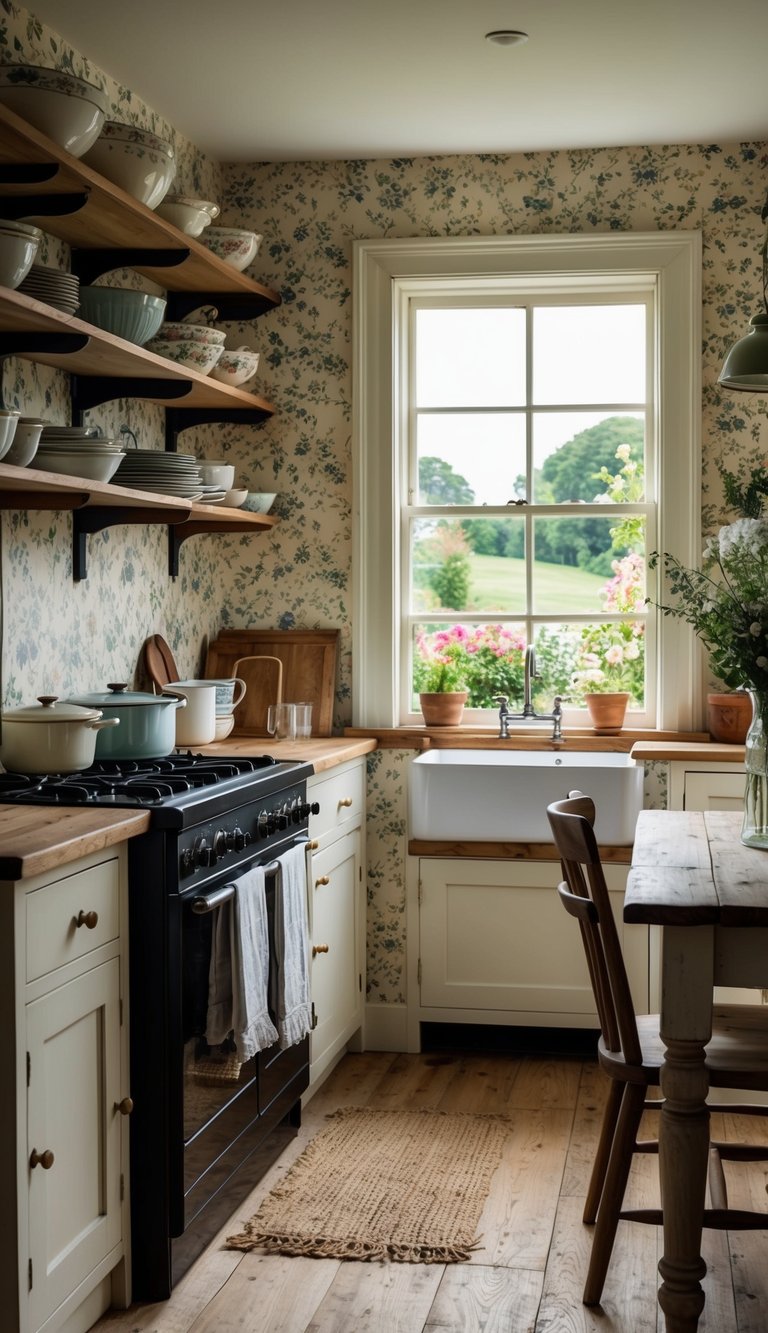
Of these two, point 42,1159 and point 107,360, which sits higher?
point 107,360

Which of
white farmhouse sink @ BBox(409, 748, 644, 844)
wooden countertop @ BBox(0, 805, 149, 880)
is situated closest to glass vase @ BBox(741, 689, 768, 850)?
white farmhouse sink @ BBox(409, 748, 644, 844)

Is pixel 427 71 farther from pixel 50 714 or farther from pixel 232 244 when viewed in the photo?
pixel 50 714

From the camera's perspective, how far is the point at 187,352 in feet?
11.4

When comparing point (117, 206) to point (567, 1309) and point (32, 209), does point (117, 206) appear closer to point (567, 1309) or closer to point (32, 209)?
point (32, 209)

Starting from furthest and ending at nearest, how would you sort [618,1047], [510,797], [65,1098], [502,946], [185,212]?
1. [502,946]
2. [510,797]
3. [185,212]
4. [618,1047]
5. [65,1098]

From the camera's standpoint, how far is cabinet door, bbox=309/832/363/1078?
3477mm

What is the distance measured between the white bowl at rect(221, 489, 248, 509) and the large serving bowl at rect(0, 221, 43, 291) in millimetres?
1360

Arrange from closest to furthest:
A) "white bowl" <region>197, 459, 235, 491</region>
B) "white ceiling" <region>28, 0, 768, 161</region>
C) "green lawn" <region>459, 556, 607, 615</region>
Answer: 1. "white ceiling" <region>28, 0, 768, 161</region>
2. "white bowl" <region>197, 459, 235, 491</region>
3. "green lawn" <region>459, 556, 607, 615</region>

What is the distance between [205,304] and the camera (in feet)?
13.0

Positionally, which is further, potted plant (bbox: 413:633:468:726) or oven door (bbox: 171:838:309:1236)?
potted plant (bbox: 413:633:468:726)

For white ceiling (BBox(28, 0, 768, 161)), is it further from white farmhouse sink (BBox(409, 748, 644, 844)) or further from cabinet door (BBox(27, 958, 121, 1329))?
cabinet door (BBox(27, 958, 121, 1329))

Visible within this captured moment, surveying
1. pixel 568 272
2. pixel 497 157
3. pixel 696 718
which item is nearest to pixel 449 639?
pixel 696 718

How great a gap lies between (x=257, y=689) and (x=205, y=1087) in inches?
71.0

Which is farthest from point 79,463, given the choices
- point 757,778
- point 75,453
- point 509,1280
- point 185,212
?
point 509,1280
